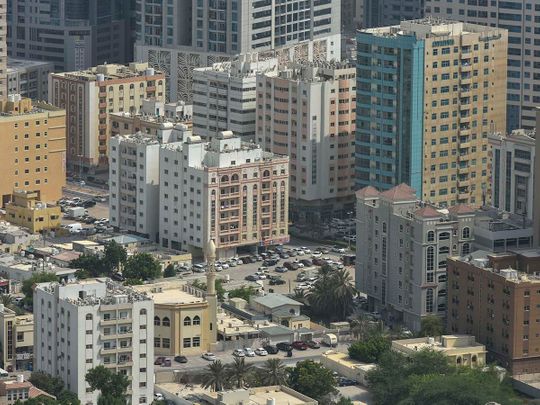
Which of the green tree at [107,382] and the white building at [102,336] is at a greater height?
the white building at [102,336]

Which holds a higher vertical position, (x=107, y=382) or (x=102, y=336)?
(x=102, y=336)

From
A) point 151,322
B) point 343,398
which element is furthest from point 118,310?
point 343,398

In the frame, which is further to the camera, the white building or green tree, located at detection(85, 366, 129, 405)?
the white building

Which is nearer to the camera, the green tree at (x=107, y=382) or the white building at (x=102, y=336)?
the green tree at (x=107, y=382)

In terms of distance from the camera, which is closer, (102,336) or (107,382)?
(107,382)

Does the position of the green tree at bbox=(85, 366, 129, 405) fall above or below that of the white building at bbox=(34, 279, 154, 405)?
below
